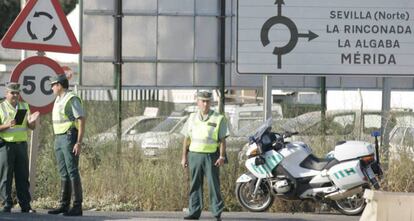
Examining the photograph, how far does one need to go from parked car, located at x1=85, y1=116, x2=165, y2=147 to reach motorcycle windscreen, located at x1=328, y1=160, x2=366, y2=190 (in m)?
3.51

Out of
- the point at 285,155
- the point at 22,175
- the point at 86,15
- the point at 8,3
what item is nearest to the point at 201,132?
the point at 285,155

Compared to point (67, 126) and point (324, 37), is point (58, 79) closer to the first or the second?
point (67, 126)

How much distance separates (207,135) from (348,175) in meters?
2.26

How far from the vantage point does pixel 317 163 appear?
1363 centimetres

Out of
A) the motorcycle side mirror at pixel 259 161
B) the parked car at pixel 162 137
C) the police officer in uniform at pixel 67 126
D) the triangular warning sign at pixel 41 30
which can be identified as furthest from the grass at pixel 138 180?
the triangular warning sign at pixel 41 30

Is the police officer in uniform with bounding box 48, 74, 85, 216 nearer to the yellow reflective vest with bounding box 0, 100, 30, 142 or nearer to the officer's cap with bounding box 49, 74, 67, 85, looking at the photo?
the officer's cap with bounding box 49, 74, 67, 85

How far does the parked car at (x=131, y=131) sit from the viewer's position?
15.2 meters

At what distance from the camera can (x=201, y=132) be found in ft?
40.1

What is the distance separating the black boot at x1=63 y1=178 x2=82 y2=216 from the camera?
12344mm

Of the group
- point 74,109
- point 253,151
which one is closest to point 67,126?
point 74,109

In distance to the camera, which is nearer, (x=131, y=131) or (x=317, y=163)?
(x=317, y=163)

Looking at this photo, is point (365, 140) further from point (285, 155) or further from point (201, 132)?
A: point (201, 132)

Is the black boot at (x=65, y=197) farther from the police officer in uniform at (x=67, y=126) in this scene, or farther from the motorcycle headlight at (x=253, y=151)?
the motorcycle headlight at (x=253, y=151)

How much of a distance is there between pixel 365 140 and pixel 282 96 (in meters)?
11.3
